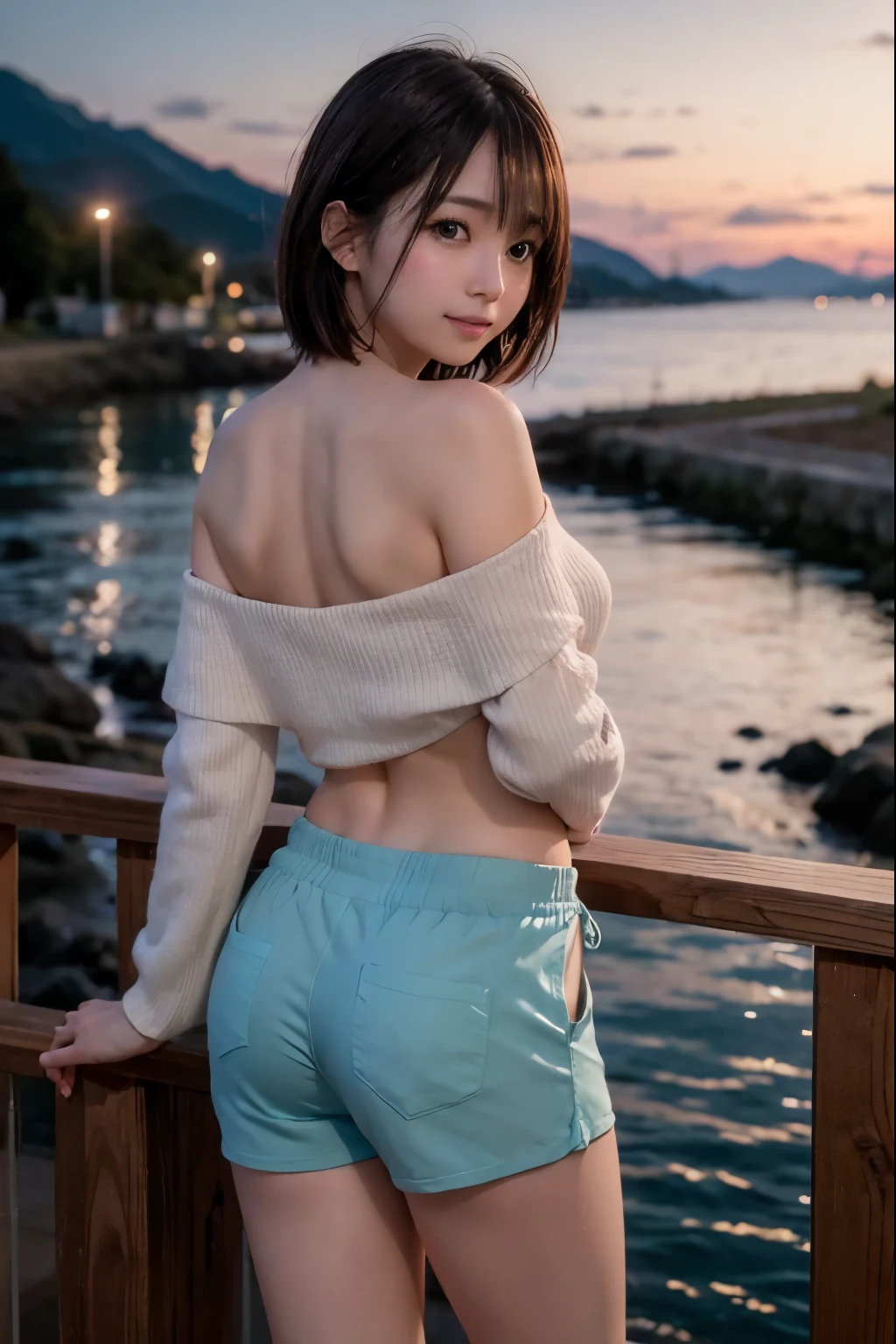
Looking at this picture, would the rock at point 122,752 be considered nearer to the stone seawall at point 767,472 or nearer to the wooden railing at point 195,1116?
the stone seawall at point 767,472

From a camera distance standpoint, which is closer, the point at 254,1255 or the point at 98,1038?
the point at 254,1255

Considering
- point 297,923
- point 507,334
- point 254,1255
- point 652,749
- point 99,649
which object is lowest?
point 652,749

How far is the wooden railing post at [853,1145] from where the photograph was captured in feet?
3.55

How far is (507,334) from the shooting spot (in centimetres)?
115

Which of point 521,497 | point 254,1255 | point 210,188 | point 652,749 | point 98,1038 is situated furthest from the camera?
point 652,749

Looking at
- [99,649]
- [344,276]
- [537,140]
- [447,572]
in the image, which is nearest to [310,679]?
[447,572]

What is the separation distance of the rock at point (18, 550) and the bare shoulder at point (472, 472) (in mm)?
9933

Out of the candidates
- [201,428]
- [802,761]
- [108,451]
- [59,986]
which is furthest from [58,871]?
[802,761]

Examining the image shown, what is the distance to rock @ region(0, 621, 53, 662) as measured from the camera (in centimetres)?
1101

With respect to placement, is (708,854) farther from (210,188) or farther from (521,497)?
(210,188)

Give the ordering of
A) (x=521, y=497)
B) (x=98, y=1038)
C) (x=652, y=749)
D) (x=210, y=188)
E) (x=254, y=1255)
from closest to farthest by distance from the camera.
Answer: (x=521, y=497) → (x=254, y=1255) → (x=98, y=1038) → (x=210, y=188) → (x=652, y=749)

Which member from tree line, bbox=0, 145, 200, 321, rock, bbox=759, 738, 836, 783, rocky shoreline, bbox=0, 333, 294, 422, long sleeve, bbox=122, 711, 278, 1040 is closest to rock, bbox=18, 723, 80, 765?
rocky shoreline, bbox=0, 333, 294, 422

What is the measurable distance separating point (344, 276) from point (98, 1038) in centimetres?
72

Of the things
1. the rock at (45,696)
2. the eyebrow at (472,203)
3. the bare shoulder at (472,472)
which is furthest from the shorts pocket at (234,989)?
the rock at (45,696)
